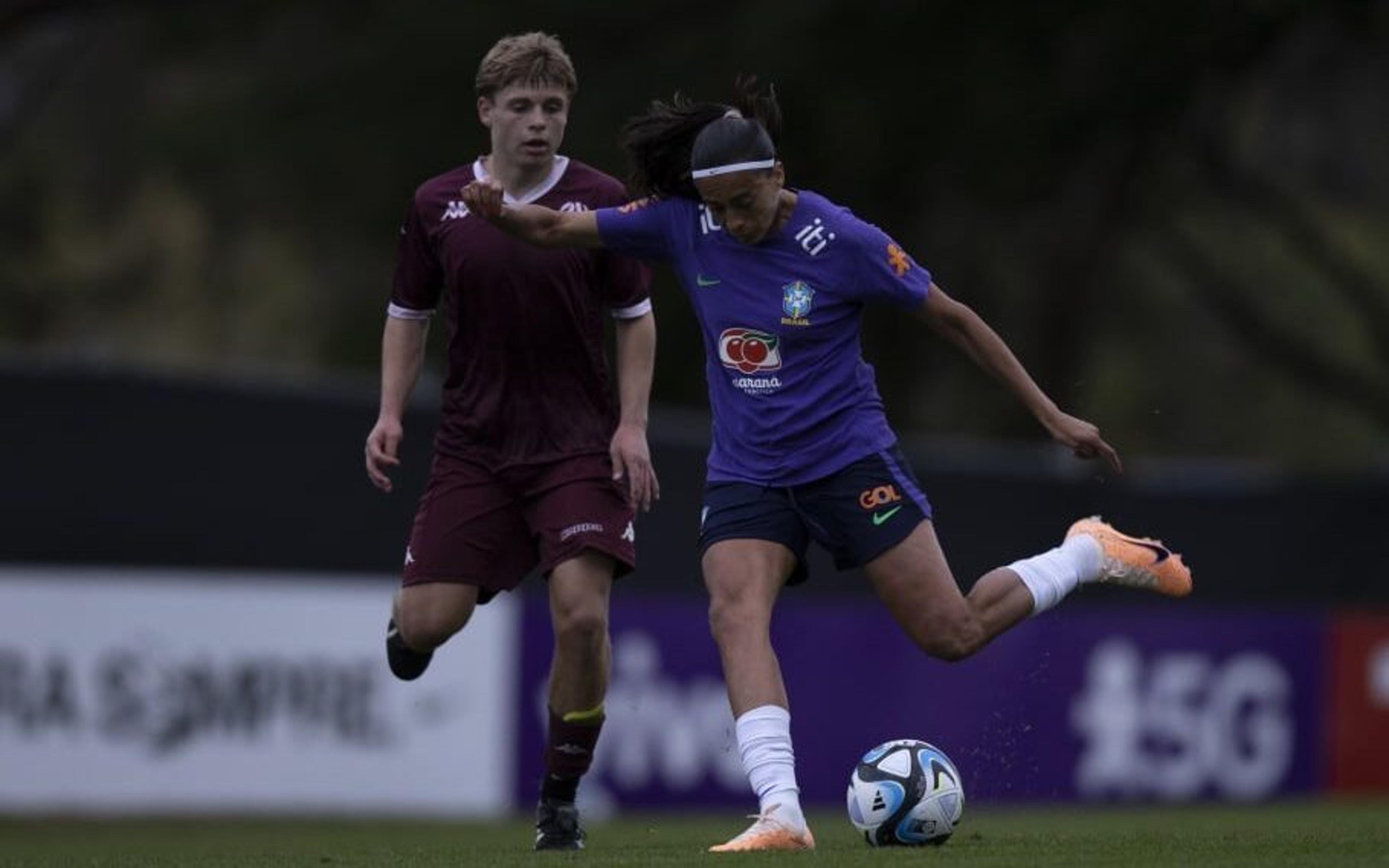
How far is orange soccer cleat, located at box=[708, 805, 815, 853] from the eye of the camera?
802cm

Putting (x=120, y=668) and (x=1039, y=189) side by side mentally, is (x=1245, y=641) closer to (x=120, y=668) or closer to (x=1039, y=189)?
(x=1039, y=189)

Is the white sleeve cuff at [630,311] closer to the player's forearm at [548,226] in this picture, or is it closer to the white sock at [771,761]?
the player's forearm at [548,226]

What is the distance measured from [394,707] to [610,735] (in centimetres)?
137

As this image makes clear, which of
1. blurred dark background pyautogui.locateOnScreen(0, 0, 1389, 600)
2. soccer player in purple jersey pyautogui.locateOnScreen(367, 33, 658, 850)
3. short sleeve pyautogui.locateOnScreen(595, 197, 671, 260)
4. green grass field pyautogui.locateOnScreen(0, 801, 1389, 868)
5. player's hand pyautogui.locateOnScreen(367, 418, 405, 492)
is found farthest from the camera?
blurred dark background pyautogui.locateOnScreen(0, 0, 1389, 600)

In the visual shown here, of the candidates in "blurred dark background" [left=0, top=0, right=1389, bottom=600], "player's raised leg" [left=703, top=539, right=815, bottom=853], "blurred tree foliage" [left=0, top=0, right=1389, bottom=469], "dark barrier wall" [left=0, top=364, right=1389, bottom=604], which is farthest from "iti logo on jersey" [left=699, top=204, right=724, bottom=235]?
"blurred tree foliage" [left=0, top=0, right=1389, bottom=469]

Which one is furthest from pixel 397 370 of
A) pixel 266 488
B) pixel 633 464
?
pixel 266 488

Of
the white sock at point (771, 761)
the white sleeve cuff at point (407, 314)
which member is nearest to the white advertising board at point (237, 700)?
the white sleeve cuff at point (407, 314)

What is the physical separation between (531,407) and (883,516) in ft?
4.14

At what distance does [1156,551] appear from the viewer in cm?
941

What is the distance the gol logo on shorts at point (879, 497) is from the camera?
8531 millimetres

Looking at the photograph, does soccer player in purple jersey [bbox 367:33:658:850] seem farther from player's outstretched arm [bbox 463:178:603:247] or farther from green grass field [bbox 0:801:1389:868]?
green grass field [bbox 0:801:1389:868]

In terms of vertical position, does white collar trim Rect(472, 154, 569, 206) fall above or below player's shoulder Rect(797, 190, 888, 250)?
above

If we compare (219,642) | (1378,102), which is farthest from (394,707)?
(1378,102)

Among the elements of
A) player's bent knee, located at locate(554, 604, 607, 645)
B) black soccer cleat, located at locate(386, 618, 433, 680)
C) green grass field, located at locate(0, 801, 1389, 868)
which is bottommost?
green grass field, located at locate(0, 801, 1389, 868)
